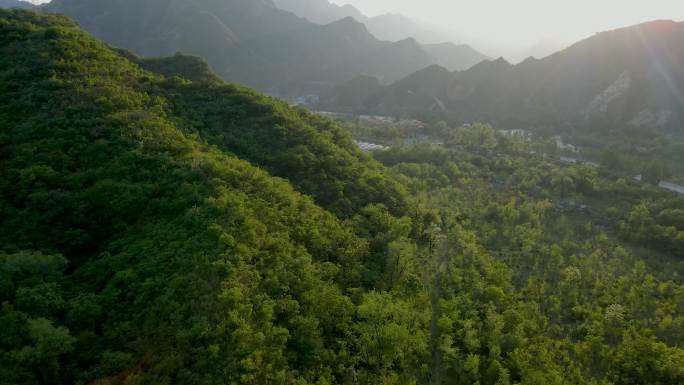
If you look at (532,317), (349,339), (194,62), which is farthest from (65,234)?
(194,62)

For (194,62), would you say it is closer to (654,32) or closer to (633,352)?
(633,352)

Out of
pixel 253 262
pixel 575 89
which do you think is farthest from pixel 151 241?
pixel 575 89

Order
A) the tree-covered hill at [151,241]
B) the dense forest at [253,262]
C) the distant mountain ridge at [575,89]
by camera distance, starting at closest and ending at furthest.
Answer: the tree-covered hill at [151,241] < the dense forest at [253,262] < the distant mountain ridge at [575,89]

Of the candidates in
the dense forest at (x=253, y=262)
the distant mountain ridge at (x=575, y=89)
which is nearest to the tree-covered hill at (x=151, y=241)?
the dense forest at (x=253, y=262)

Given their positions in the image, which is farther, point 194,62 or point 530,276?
point 194,62

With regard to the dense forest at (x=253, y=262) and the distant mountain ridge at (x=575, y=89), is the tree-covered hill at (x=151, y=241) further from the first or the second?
the distant mountain ridge at (x=575, y=89)

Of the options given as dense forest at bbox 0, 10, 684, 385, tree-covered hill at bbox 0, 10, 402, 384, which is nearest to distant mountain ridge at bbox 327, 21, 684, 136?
dense forest at bbox 0, 10, 684, 385

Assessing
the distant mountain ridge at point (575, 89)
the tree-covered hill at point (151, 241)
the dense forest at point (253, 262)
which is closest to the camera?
the tree-covered hill at point (151, 241)
